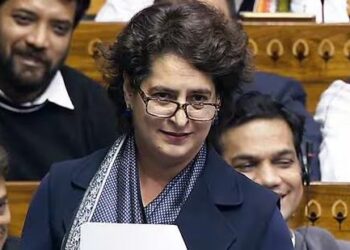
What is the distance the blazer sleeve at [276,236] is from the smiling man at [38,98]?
3.79ft

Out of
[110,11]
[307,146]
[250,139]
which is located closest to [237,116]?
[250,139]

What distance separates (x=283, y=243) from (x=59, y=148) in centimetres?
123

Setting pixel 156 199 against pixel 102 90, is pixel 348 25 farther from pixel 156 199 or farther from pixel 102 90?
pixel 156 199

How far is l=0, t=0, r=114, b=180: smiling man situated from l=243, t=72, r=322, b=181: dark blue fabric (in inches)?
15.1

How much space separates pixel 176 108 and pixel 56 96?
121 centimetres

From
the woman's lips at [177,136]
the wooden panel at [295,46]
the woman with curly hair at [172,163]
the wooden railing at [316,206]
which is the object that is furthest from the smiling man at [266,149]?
the wooden panel at [295,46]

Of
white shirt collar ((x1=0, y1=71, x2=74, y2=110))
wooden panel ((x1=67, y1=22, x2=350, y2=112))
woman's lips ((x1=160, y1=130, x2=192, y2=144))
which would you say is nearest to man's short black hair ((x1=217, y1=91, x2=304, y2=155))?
woman's lips ((x1=160, y1=130, x2=192, y2=144))

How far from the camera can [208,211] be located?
69.7 inches

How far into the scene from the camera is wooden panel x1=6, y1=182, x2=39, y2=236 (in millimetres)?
2600

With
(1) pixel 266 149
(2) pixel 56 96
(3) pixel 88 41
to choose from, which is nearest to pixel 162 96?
(1) pixel 266 149

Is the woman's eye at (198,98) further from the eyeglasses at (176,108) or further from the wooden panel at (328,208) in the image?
the wooden panel at (328,208)

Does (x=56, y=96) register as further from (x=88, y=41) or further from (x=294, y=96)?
(x=294, y=96)

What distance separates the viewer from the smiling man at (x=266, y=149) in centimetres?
226

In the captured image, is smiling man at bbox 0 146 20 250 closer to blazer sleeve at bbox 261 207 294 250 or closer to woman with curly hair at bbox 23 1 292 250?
woman with curly hair at bbox 23 1 292 250
